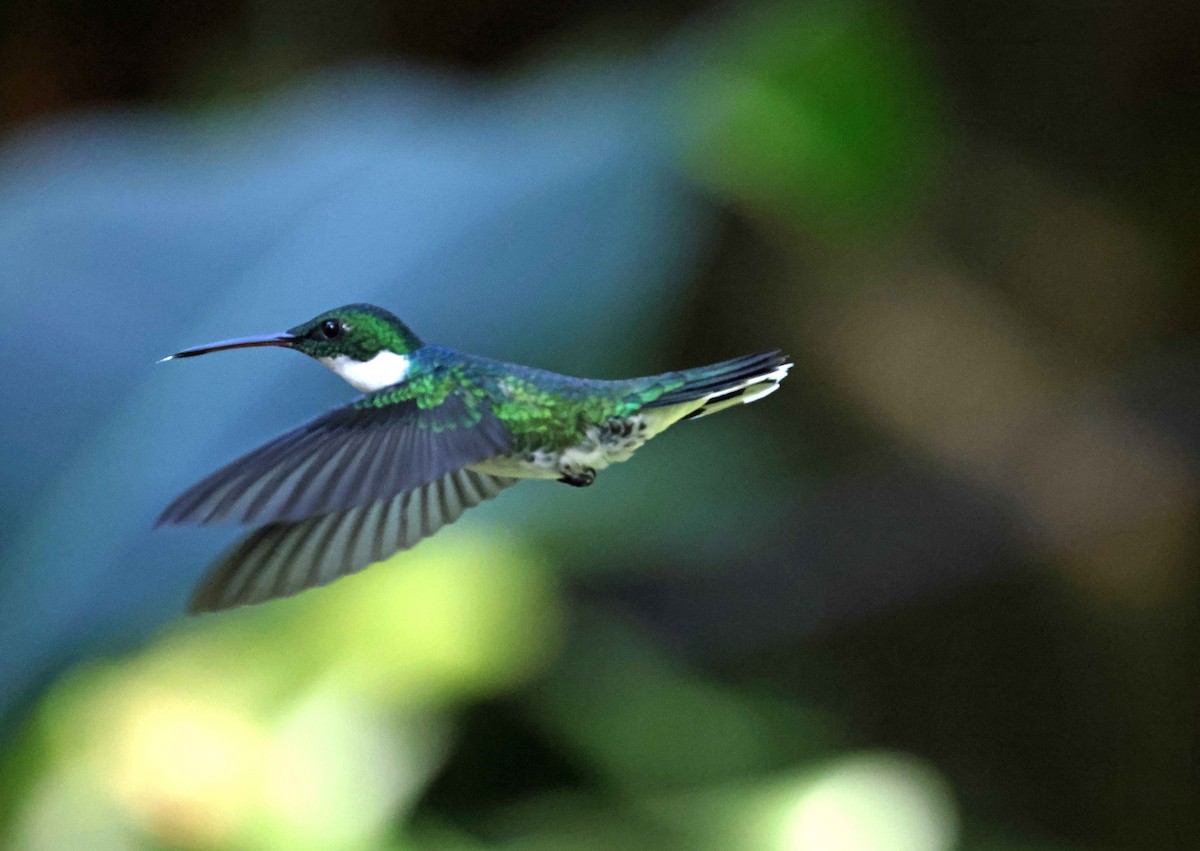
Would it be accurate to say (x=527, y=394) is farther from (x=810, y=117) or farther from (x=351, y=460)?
(x=810, y=117)

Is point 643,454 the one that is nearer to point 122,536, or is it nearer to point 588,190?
point 588,190

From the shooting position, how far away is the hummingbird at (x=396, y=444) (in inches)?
12.3

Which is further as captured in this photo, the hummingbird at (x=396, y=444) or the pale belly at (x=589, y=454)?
the pale belly at (x=589, y=454)

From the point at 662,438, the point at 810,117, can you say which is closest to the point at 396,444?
the point at 810,117

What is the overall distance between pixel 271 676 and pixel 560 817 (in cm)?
40

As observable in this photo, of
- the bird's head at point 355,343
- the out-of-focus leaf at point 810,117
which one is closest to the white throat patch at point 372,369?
the bird's head at point 355,343

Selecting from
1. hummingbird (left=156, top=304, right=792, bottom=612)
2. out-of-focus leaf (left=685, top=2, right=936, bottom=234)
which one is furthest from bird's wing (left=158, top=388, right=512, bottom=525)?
out-of-focus leaf (left=685, top=2, right=936, bottom=234)

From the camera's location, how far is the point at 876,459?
2172mm

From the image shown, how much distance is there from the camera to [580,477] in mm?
420

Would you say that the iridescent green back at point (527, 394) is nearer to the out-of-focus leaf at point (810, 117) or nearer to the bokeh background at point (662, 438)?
the bokeh background at point (662, 438)

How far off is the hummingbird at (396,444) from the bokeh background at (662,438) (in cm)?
3

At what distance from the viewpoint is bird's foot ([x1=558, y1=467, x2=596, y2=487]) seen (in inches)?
16.3

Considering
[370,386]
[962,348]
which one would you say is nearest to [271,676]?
[370,386]

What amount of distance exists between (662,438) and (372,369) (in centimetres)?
128
